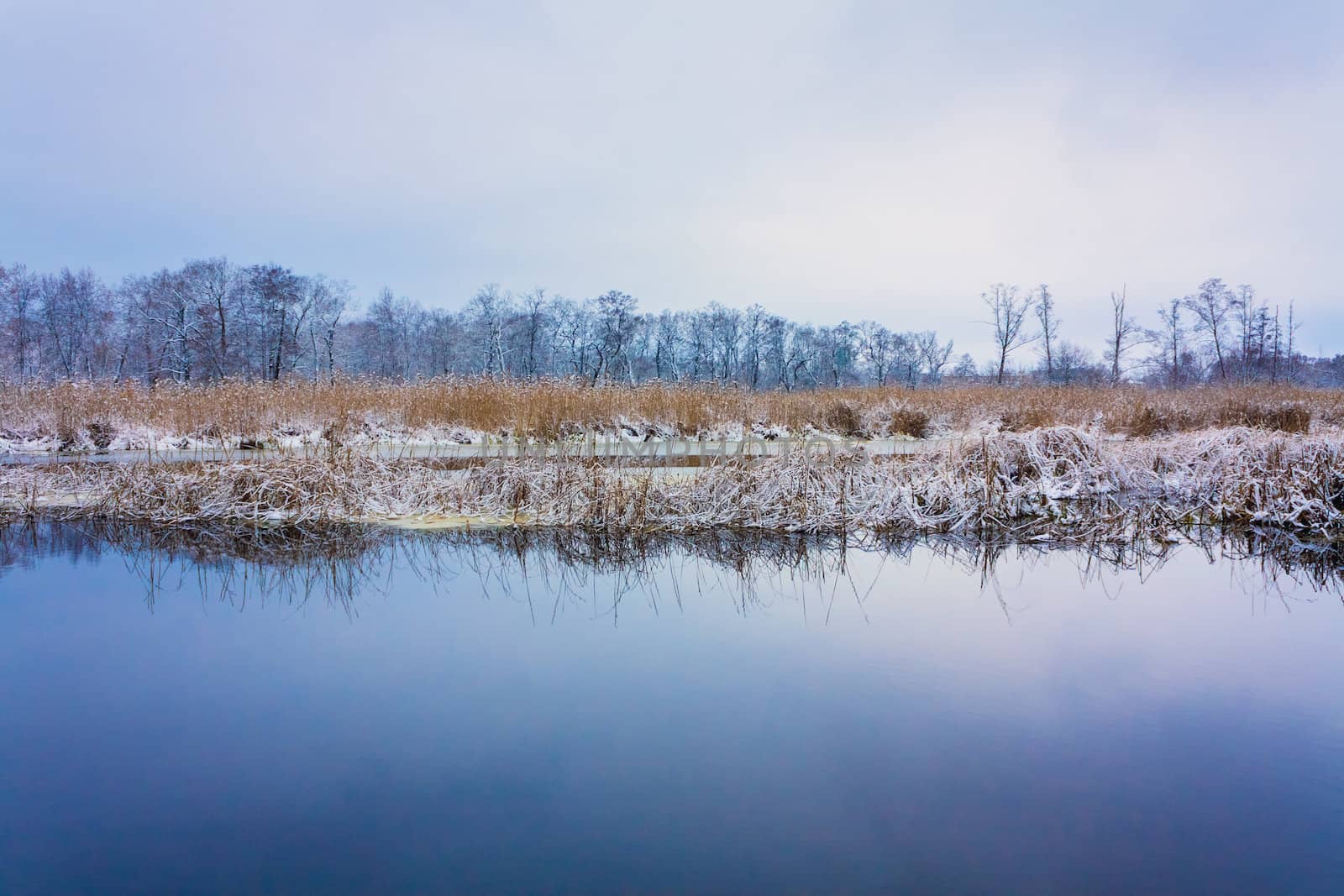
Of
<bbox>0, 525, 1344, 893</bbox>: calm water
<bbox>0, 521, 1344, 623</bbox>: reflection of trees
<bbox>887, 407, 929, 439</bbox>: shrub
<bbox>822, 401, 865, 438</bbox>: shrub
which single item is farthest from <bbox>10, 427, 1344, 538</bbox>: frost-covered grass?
<bbox>822, 401, 865, 438</bbox>: shrub

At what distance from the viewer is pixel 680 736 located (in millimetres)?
3398

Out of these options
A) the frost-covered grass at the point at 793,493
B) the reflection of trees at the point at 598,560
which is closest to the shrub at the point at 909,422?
the frost-covered grass at the point at 793,493

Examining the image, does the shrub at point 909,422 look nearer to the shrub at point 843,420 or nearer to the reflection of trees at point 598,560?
the shrub at point 843,420

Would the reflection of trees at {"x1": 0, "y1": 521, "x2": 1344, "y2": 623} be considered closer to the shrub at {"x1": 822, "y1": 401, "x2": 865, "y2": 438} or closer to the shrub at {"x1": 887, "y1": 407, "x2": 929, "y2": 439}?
the shrub at {"x1": 887, "y1": 407, "x2": 929, "y2": 439}

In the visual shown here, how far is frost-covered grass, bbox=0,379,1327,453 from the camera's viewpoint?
12.9m

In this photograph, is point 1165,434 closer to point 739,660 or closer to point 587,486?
point 587,486

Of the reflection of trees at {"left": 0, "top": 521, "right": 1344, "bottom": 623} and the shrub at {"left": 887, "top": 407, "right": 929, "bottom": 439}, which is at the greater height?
the shrub at {"left": 887, "top": 407, "right": 929, "bottom": 439}

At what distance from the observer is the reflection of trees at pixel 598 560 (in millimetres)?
5699

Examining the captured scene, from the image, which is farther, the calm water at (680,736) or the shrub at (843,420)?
the shrub at (843,420)

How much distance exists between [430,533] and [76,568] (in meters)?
3.01

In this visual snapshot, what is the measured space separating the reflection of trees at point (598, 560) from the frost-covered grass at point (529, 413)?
11.7 feet

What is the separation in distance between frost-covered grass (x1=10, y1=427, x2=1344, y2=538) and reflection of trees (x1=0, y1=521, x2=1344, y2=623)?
0.28 meters

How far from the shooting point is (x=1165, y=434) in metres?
14.6

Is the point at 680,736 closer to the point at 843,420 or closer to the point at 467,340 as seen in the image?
the point at 843,420
